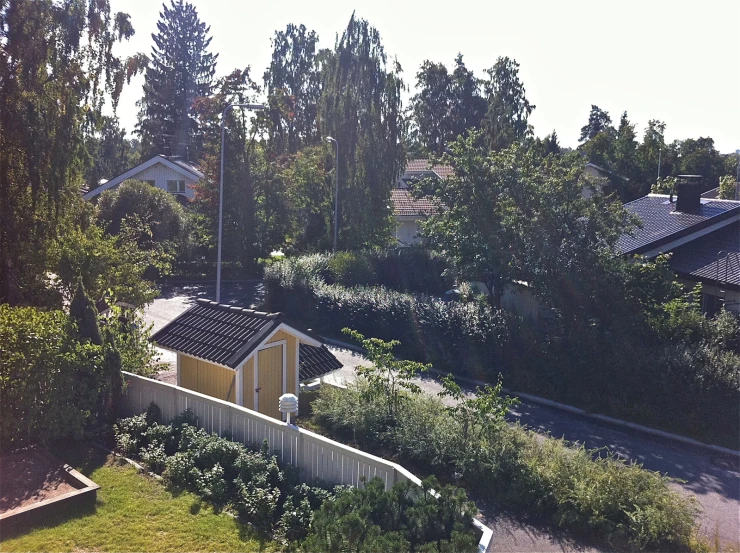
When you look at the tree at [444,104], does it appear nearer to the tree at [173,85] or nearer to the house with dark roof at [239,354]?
the tree at [173,85]

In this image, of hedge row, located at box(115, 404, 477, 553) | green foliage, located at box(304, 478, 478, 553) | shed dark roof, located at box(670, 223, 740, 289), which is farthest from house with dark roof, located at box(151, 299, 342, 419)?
shed dark roof, located at box(670, 223, 740, 289)

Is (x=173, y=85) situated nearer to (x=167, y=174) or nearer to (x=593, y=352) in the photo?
(x=167, y=174)

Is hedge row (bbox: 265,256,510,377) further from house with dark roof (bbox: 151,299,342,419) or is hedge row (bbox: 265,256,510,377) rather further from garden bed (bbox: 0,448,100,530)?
garden bed (bbox: 0,448,100,530)

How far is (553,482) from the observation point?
936cm

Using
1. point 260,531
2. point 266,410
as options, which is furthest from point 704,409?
point 260,531

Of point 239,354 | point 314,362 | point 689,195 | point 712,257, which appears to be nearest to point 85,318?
point 239,354

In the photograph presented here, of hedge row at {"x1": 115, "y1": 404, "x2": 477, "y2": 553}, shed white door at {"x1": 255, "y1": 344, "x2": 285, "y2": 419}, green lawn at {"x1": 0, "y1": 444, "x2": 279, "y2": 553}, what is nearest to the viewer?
hedge row at {"x1": 115, "y1": 404, "x2": 477, "y2": 553}

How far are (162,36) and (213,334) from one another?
5530 cm

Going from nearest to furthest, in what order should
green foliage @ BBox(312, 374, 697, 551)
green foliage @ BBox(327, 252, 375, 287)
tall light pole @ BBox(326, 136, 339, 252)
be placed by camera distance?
green foliage @ BBox(312, 374, 697, 551)
green foliage @ BBox(327, 252, 375, 287)
tall light pole @ BBox(326, 136, 339, 252)

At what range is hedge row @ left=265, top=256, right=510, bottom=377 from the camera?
17.9m

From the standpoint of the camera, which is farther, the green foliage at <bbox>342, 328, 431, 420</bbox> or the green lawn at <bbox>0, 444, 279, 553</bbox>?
the green foliage at <bbox>342, 328, 431, 420</bbox>

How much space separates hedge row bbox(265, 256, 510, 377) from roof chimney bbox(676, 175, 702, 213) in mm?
8342

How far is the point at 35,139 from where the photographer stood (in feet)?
53.4

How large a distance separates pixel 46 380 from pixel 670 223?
19.0 meters
